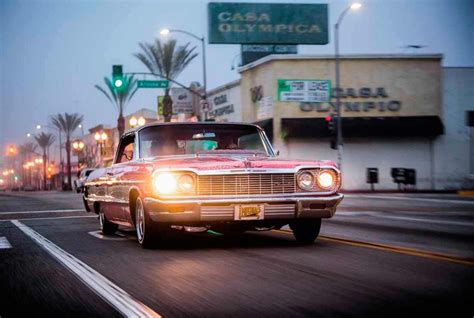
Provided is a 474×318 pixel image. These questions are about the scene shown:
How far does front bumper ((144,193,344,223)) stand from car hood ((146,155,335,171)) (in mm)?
377

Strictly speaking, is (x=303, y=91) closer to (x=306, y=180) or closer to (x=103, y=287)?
(x=306, y=180)

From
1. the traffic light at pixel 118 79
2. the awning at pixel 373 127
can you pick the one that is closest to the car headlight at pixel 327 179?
the traffic light at pixel 118 79

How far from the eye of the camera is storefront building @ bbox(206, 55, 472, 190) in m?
37.5

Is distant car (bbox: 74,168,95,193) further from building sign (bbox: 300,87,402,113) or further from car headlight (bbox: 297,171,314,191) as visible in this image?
car headlight (bbox: 297,171,314,191)

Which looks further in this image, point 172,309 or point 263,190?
point 263,190

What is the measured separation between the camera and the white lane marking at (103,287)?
4635 millimetres

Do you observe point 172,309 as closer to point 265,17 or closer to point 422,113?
point 422,113

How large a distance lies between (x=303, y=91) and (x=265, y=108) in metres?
2.54

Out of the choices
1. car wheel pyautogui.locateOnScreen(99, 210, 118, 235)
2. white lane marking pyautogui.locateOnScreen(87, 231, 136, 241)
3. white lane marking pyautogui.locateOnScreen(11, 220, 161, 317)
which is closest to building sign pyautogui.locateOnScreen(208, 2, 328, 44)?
car wheel pyautogui.locateOnScreen(99, 210, 118, 235)

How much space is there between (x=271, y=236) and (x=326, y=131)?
2780 cm

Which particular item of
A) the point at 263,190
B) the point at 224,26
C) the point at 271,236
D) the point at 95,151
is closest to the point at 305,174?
the point at 263,190

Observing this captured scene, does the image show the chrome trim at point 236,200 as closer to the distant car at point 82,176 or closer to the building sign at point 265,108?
the distant car at point 82,176

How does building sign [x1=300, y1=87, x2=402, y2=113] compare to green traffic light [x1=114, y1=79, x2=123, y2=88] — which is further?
building sign [x1=300, y1=87, x2=402, y2=113]

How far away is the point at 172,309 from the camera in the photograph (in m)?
4.66
